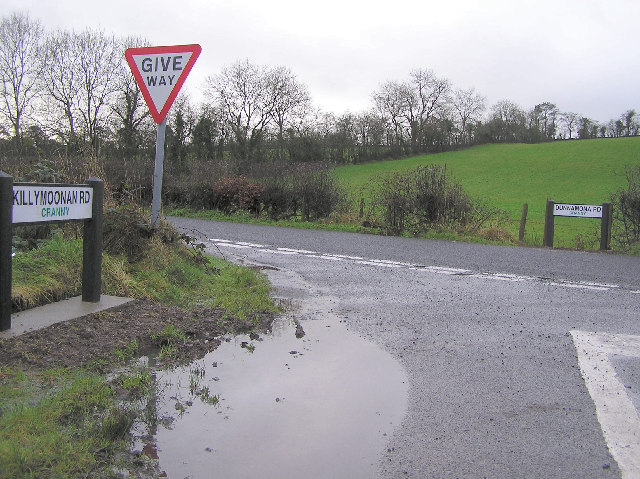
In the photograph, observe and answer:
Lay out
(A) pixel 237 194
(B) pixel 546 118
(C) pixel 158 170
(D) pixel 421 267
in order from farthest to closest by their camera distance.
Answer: (B) pixel 546 118 → (A) pixel 237 194 → (D) pixel 421 267 → (C) pixel 158 170

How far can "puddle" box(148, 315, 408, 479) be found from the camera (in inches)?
123

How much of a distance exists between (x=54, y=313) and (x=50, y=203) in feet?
3.32

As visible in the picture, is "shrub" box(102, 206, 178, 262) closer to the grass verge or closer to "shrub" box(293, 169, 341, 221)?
the grass verge

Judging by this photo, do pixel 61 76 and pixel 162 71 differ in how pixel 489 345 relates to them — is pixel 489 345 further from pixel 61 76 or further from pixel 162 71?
pixel 61 76

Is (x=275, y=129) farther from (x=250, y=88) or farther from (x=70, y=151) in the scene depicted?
(x=70, y=151)

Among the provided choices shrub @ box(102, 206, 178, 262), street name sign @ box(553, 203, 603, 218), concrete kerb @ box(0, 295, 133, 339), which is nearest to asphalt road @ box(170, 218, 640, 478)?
shrub @ box(102, 206, 178, 262)

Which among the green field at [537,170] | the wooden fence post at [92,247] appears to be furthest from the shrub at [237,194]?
the wooden fence post at [92,247]

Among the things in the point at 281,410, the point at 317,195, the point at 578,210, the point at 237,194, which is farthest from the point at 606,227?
the point at 281,410

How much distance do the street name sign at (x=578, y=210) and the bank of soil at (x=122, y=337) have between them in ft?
42.1

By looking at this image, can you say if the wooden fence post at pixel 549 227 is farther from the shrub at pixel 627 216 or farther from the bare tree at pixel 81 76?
the bare tree at pixel 81 76

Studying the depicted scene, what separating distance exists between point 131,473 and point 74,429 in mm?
529

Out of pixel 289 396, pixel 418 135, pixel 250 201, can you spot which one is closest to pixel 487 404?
pixel 289 396

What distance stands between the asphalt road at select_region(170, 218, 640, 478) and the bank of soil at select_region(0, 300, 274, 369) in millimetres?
1577

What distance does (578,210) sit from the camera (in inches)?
642
